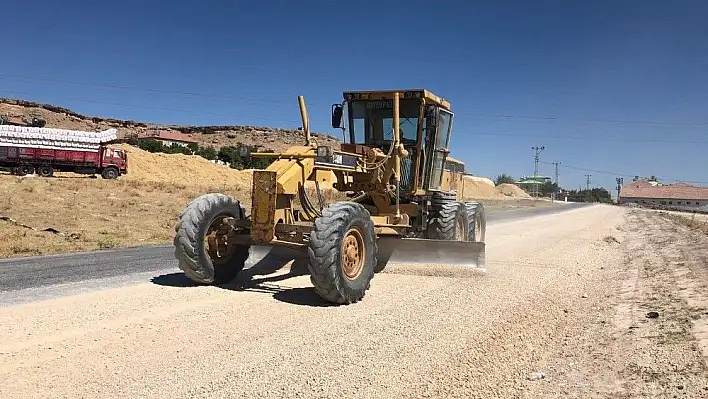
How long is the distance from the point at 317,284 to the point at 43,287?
155 inches

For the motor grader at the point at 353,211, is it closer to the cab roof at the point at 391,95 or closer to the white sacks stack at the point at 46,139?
the cab roof at the point at 391,95

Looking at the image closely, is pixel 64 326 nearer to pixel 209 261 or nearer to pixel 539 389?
pixel 209 261

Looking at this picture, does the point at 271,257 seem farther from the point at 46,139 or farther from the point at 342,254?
the point at 46,139

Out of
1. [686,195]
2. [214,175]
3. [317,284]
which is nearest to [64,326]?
[317,284]

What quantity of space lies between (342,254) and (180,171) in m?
41.2

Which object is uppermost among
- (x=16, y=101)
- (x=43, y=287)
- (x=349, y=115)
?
(x=16, y=101)

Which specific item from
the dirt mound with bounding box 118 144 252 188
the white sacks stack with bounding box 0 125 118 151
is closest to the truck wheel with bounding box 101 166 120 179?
the white sacks stack with bounding box 0 125 118 151

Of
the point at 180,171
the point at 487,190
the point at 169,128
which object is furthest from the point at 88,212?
the point at 169,128

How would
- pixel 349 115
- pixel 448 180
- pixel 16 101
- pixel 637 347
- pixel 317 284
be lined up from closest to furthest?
pixel 637 347, pixel 317 284, pixel 349 115, pixel 448 180, pixel 16 101

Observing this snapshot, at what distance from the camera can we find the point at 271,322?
6047 millimetres

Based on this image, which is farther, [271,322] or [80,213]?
[80,213]

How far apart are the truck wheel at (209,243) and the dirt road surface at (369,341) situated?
289 mm

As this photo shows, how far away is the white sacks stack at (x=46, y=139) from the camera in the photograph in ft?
111

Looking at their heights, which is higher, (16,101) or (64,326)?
(16,101)
